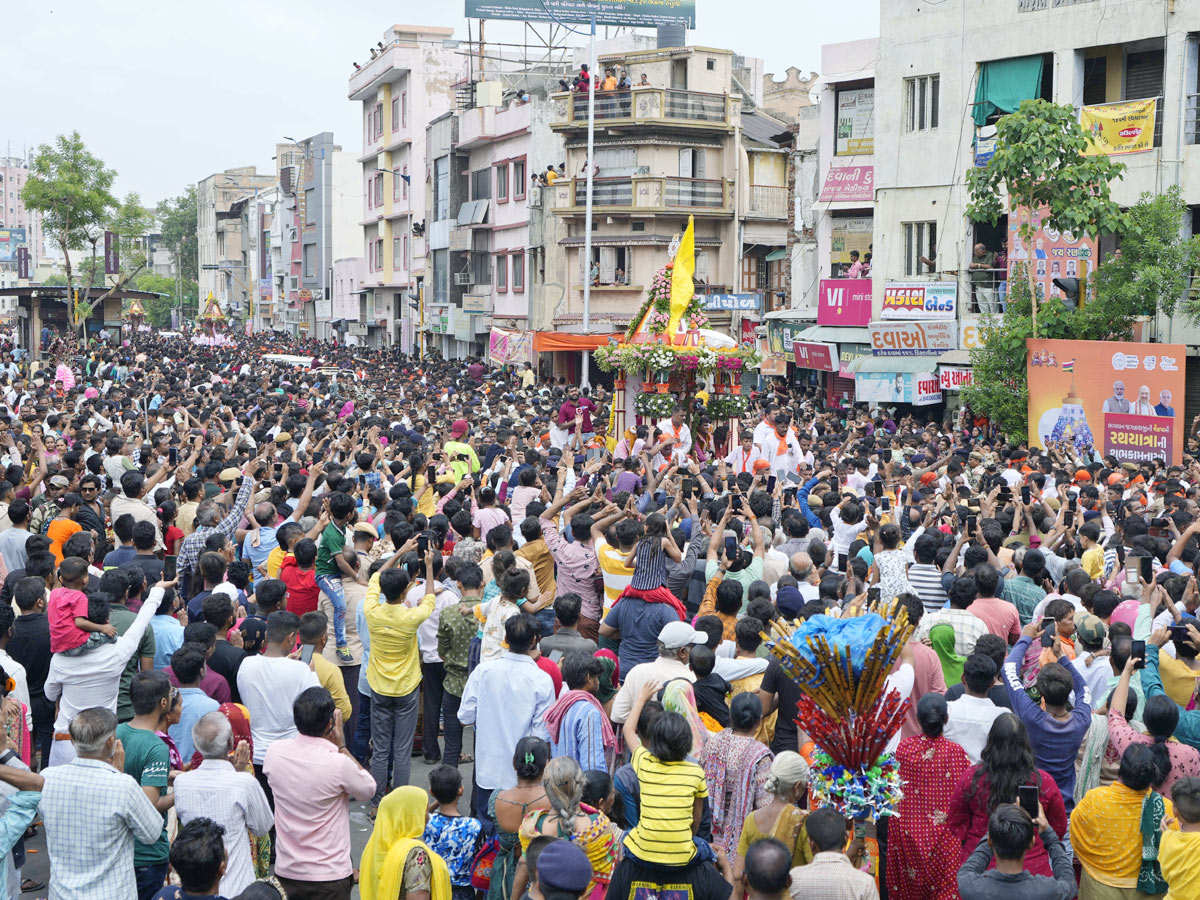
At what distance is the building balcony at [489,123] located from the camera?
138 feet

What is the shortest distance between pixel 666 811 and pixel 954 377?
70.6 ft

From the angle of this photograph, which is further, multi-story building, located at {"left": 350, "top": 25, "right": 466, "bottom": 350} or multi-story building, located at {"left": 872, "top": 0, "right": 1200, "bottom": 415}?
multi-story building, located at {"left": 350, "top": 25, "right": 466, "bottom": 350}

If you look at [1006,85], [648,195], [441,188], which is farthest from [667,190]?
[441,188]

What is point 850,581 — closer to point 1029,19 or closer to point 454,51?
point 1029,19

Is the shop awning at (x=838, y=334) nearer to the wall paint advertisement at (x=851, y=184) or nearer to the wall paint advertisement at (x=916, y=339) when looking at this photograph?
the wall paint advertisement at (x=916, y=339)

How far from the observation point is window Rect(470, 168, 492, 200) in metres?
45.8

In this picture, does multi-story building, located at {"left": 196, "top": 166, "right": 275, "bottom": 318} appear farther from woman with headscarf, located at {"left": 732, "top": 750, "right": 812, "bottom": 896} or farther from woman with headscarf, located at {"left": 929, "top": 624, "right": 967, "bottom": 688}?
woman with headscarf, located at {"left": 732, "top": 750, "right": 812, "bottom": 896}

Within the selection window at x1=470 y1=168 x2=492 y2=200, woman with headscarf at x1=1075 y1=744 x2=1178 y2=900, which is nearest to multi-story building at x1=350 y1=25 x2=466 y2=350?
window at x1=470 y1=168 x2=492 y2=200

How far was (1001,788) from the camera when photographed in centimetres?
525

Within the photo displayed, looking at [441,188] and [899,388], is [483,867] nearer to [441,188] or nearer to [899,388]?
[899,388]

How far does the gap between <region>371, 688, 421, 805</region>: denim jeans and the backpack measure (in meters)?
2.32

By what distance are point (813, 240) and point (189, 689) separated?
30210 mm

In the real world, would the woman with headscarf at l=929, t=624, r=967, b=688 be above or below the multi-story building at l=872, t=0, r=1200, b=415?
below

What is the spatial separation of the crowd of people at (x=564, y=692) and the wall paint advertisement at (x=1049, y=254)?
462 inches
